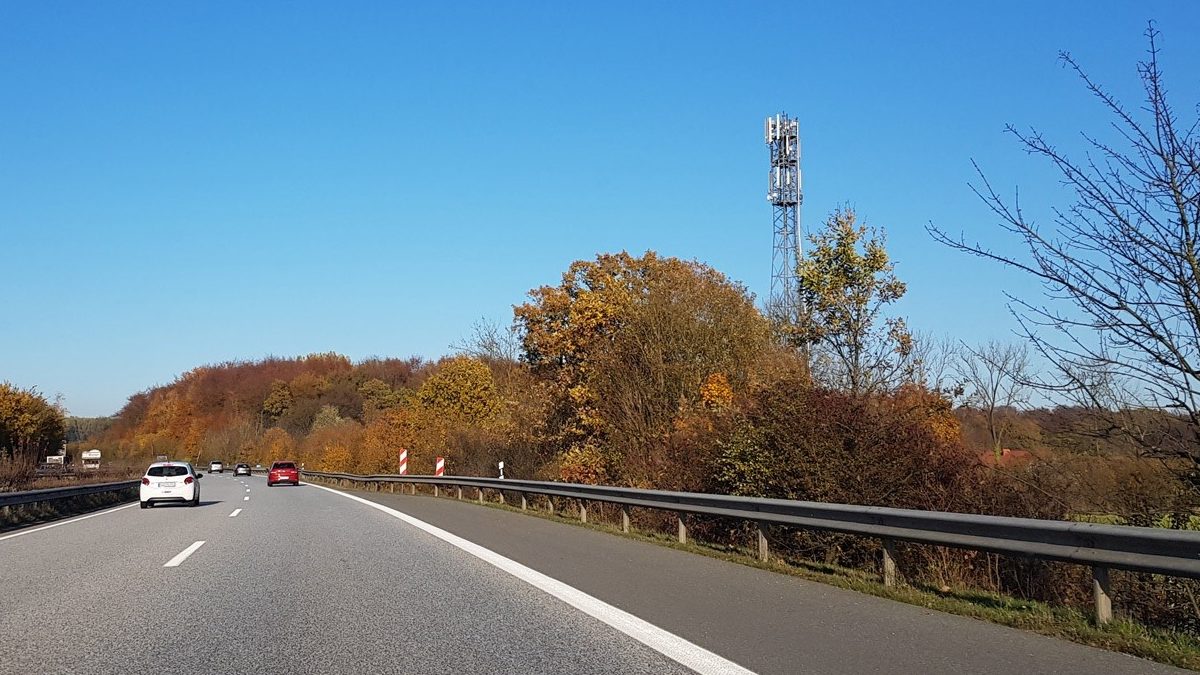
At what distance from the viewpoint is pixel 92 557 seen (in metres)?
12.7

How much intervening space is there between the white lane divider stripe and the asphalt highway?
0.38ft

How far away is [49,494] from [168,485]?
3260 mm

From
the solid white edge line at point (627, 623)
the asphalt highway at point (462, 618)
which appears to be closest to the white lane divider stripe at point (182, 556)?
the asphalt highway at point (462, 618)

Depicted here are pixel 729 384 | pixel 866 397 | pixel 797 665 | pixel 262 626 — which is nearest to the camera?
pixel 797 665

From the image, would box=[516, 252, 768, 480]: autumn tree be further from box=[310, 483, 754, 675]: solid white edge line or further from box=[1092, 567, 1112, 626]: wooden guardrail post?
box=[1092, 567, 1112, 626]: wooden guardrail post

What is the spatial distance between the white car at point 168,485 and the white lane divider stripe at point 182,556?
13039mm

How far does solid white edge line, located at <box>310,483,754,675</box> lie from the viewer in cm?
594

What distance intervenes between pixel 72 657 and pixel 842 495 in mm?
9738

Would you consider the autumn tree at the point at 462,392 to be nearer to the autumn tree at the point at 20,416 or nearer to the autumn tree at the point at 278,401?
the autumn tree at the point at 20,416

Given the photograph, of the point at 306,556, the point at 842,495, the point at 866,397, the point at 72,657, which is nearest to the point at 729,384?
the point at 866,397

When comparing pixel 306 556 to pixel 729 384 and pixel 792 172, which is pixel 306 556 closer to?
pixel 729 384

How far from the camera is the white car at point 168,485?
26.0 metres

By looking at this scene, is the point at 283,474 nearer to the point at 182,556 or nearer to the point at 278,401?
the point at 182,556

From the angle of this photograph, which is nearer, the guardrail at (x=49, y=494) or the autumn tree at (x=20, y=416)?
the guardrail at (x=49, y=494)
